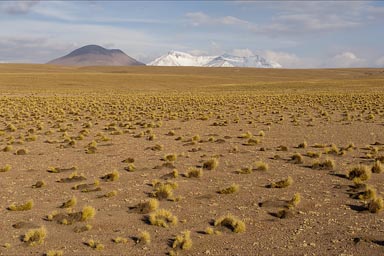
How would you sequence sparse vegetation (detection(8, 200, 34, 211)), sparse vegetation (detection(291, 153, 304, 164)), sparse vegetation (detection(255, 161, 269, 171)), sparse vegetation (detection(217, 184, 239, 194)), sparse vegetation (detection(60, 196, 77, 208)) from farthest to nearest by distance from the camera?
sparse vegetation (detection(291, 153, 304, 164)) → sparse vegetation (detection(255, 161, 269, 171)) → sparse vegetation (detection(217, 184, 239, 194)) → sparse vegetation (detection(60, 196, 77, 208)) → sparse vegetation (detection(8, 200, 34, 211))

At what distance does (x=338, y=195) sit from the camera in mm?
12352

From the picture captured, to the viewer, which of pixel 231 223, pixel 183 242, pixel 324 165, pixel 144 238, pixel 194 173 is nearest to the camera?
pixel 183 242

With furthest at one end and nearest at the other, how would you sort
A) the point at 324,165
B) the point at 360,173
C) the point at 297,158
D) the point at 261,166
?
the point at 297,158 → the point at 324,165 → the point at 261,166 → the point at 360,173

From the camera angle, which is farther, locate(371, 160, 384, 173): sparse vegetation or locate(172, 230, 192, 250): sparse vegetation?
locate(371, 160, 384, 173): sparse vegetation

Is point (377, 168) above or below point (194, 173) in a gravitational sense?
above

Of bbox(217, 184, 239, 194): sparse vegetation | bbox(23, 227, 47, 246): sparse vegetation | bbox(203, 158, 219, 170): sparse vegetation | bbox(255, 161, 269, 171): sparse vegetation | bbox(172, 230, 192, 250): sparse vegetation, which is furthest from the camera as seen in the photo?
Answer: bbox(203, 158, 219, 170): sparse vegetation

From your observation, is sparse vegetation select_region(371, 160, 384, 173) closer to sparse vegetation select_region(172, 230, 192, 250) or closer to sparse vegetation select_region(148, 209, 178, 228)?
sparse vegetation select_region(148, 209, 178, 228)

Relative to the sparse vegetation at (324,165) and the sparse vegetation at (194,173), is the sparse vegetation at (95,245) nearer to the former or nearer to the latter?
the sparse vegetation at (194,173)

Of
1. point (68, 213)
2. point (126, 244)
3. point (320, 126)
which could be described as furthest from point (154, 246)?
point (320, 126)

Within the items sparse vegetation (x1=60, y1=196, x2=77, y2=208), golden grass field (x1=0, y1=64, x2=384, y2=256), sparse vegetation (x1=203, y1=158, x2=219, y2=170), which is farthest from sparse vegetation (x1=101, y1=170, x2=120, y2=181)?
sparse vegetation (x1=203, y1=158, x2=219, y2=170)

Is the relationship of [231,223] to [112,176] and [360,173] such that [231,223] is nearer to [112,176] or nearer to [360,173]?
[112,176]

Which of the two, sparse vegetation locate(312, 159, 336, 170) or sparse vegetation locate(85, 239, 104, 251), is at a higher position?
sparse vegetation locate(312, 159, 336, 170)

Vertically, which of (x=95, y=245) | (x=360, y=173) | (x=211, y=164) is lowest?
(x=95, y=245)

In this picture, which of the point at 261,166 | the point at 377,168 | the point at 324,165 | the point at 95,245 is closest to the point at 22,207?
the point at 95,245
